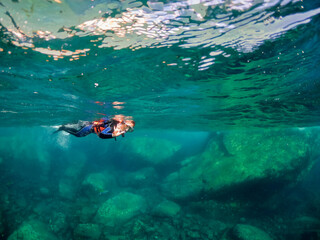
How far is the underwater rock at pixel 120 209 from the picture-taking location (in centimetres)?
1342

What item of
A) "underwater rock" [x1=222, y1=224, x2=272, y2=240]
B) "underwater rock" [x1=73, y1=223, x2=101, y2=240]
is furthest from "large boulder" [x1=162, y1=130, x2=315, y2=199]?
"underwater rock" [x1=73, y1=223, x2=101, y2=240]

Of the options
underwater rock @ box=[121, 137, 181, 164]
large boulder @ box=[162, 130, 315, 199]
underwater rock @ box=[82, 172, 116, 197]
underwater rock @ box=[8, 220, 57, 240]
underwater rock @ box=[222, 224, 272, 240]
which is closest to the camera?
underwater rock @ box=[8, 220, 57, 240]

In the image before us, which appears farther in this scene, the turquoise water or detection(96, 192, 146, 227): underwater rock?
detection(96, 192, 146, 227): underwater rock

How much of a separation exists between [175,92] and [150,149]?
698 inches

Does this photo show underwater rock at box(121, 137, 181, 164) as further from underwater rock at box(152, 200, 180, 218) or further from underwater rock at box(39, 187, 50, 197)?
underwater rock at box(39, 187, 50, 197)

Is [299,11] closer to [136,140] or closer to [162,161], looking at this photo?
[162,161]

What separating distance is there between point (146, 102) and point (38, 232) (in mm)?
10858

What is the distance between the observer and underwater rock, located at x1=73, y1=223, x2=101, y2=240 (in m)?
10.9

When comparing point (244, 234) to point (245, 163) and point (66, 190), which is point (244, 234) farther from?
point (66, 190)

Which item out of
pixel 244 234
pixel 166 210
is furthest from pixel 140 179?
pixel 244 234

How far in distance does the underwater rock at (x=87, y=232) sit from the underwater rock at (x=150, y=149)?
52.2 ft

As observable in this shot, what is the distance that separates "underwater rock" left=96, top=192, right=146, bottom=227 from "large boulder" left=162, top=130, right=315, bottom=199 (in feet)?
13.1

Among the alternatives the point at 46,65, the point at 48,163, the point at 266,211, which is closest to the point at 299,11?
the point at 46,65

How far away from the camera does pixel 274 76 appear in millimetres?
9180
